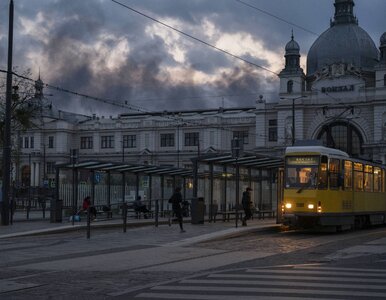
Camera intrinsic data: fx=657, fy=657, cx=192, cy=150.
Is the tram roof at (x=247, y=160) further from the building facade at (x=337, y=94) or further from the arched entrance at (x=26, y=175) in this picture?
the arched entrance at (x=26, y=175)

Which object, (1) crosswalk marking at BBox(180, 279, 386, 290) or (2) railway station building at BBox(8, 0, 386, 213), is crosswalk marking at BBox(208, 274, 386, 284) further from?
(2) railway station building at BBox(8, 0, 386, 213)

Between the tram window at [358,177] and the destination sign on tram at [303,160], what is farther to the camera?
the tram window at [358,177]

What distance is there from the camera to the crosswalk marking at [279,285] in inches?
413

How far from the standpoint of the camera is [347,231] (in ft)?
92.3

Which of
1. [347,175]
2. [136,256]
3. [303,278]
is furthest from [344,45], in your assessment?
[303,278]

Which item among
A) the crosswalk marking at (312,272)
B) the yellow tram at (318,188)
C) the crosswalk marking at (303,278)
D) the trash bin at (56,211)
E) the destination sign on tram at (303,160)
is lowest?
the crosswalk marking at (312,272)

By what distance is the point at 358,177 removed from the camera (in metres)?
27.9

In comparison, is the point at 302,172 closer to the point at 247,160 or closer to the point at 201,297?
the point at 247,160

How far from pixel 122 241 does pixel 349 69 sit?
8416cm

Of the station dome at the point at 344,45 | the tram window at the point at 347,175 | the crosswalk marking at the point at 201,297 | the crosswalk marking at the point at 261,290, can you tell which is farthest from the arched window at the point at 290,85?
the crosswalk marking at the point at 201,297

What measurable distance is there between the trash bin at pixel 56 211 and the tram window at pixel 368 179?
45.7 ft

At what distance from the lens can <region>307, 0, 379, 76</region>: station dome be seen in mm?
103250

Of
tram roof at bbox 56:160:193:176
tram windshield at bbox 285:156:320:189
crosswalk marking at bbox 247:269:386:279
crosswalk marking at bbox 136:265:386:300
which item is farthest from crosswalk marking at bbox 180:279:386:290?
tram roof at bbox 56:160:193:176

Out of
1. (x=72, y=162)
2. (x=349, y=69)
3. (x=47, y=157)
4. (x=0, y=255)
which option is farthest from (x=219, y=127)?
(x=0, y=255)
